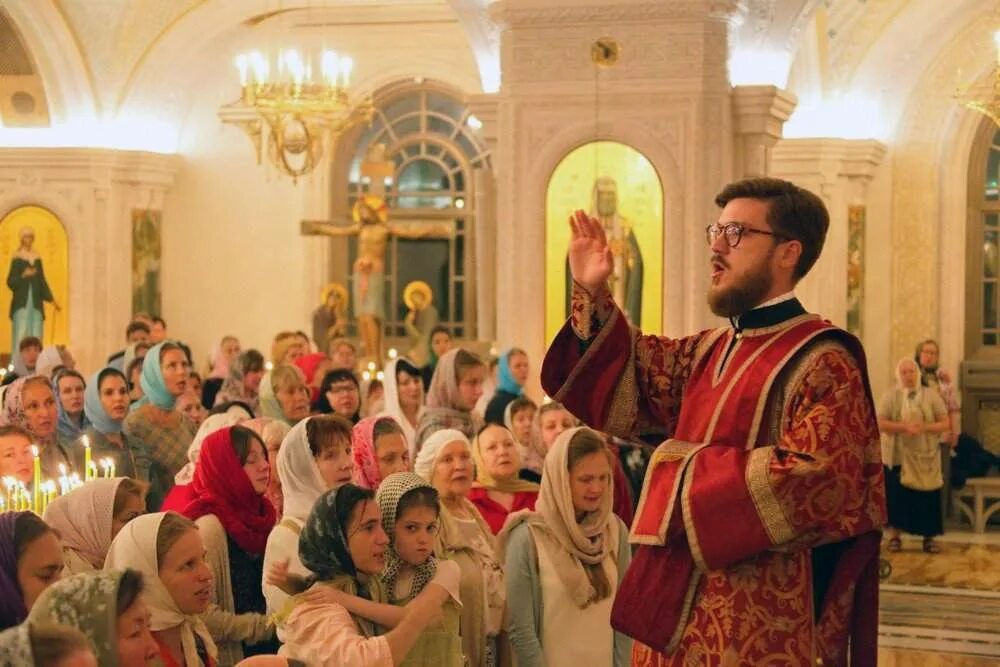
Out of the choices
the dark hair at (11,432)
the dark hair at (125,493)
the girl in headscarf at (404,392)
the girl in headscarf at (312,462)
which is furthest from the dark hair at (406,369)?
the dark hair at (125,493)

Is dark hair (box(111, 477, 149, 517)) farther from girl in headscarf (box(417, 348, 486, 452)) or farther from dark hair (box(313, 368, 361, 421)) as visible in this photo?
dark hair (box(313, 368, 361, 421))

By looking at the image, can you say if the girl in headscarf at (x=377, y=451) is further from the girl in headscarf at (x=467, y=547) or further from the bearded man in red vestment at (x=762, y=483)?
the bearded man in red vestment at (x=762, y=483)

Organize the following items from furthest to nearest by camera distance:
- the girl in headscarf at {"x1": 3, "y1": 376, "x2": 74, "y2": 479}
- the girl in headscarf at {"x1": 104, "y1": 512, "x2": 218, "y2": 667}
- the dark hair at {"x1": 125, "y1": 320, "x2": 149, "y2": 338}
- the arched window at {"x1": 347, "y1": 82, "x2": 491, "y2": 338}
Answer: the arched window at {"x1": 347, "y1": 82, "x2": 491, "y2": 338}, the dark hair at {"x1": 125, "y1": 320, "x2": 149, "y2": 338}, the girl in headscarf at {"x1": 3, "y1": 376, "x2": 74, "y2": 479}, the girl in headscarf at {"x1": 104, "y1": 512, "x2": 218, "y2": 667}

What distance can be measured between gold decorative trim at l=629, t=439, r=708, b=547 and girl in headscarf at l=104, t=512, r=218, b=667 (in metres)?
1.30

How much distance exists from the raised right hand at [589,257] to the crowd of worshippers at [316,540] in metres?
1.10

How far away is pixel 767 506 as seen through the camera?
3414mm

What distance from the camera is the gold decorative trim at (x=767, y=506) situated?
341 cm

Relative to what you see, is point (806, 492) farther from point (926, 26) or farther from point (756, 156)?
point (926, 26)

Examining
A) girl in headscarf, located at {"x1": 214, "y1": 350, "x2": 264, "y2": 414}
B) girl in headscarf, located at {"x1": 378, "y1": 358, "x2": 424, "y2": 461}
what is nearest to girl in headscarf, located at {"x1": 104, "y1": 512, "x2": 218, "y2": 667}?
girl in headscarf, located at {"x1": 378, "y1": 358, "x2": 424, "y2": 461}

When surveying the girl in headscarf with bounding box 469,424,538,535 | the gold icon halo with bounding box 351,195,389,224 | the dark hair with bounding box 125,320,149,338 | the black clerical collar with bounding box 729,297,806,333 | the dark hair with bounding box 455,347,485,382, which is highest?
the gold icon halo with bounding box 351,195,389,224

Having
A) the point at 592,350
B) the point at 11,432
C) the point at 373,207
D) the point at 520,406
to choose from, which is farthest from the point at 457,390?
the point at 373,207

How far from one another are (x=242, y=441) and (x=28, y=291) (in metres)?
13.4

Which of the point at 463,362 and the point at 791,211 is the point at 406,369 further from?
the point at 791,211

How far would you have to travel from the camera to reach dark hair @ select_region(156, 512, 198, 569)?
4363 millimetres
